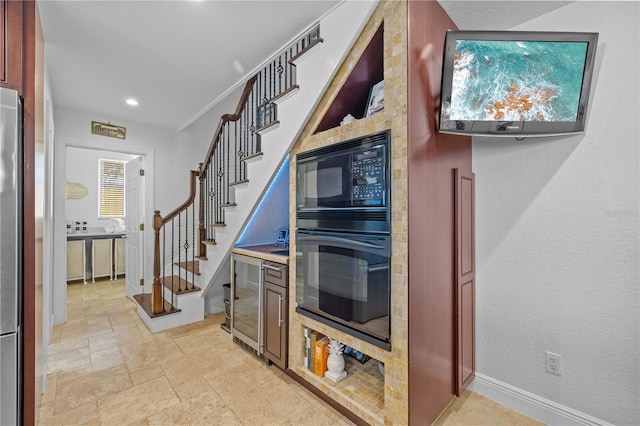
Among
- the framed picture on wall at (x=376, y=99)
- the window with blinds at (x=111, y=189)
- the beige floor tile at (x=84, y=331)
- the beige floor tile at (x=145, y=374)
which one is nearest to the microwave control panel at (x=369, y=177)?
the framed picture on wall at (x=376, y=99)

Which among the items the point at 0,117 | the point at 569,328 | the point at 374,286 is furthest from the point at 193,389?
the point at 569,328

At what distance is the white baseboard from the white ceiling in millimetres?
2419

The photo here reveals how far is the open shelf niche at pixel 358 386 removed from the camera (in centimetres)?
174

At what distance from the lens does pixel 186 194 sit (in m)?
4.67

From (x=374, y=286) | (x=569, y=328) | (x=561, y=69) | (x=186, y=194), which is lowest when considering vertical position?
(x=569, y=328)

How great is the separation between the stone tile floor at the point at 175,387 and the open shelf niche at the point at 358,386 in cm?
12

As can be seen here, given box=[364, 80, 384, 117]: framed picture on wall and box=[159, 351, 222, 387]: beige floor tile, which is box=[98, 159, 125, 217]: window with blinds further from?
box=[364, 80, 384, 117]: framed picture on wall

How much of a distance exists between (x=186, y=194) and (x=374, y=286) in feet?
12.9

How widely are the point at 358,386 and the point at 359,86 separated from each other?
2009 millimetres

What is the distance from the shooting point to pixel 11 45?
1.55 metres

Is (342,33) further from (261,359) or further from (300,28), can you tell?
(261,359)

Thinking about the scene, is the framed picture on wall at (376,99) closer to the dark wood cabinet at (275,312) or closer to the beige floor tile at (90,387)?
the dark wood cabinet at (275,312)

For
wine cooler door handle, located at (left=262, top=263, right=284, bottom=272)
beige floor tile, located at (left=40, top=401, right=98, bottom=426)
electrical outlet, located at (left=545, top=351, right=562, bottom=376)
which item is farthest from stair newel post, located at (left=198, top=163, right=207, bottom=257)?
electrical outlet, located at (left=545, top=351, right=562, bottom=376)

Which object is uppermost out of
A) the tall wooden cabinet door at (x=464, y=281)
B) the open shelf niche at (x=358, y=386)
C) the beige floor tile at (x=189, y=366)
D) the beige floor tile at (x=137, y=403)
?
the tall wooden cabinet door at (x=464, y=281)
